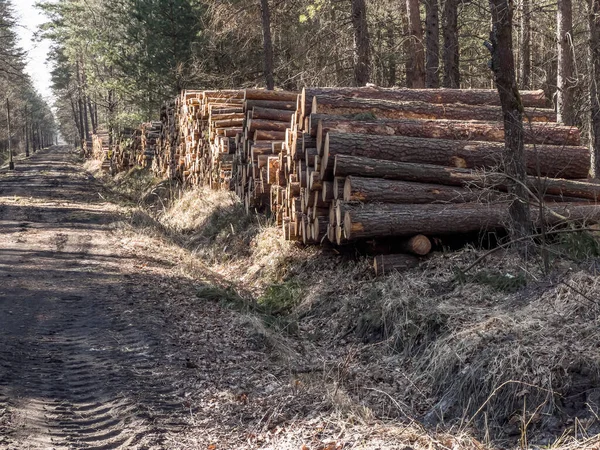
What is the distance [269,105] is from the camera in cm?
1494

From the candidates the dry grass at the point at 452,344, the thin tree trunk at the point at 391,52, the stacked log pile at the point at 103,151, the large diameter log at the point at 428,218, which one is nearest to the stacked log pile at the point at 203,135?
the thin tree trunk at the point at 391,52

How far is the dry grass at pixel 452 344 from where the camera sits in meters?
5.00

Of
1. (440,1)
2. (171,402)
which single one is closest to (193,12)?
(440,1)

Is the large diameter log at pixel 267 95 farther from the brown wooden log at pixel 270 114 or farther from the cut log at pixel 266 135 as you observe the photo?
the cut log at pixel 266 135

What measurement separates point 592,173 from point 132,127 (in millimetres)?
27082

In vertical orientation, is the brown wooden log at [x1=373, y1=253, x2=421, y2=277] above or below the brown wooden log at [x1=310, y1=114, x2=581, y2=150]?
below

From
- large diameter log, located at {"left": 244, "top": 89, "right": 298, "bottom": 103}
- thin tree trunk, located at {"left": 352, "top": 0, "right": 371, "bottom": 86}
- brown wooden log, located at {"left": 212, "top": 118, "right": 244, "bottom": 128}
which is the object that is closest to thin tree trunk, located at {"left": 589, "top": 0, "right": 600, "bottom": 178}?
thin tree trunk, located at {"left": 352, "top": 0, "right": 371, "bottom": 86}

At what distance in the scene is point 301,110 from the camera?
10.4 m

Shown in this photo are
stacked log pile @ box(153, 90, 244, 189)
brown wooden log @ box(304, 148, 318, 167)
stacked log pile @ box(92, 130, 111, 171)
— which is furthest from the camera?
stacked log pile @ box(92, 130, 111, 171)

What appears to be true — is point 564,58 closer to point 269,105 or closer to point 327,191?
point 269,105

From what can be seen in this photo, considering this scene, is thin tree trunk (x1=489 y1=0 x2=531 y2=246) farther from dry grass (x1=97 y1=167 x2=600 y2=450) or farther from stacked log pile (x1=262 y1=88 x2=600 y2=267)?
dry grass (x1=97 y1=167 x2=600 y2=450)

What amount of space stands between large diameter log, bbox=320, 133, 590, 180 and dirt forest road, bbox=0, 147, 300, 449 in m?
2.77

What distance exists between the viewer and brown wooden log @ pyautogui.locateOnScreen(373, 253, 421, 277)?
8.88m

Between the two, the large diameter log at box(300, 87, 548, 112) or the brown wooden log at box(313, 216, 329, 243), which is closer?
the brown wooden log at box(313, 216, 329, 243)
